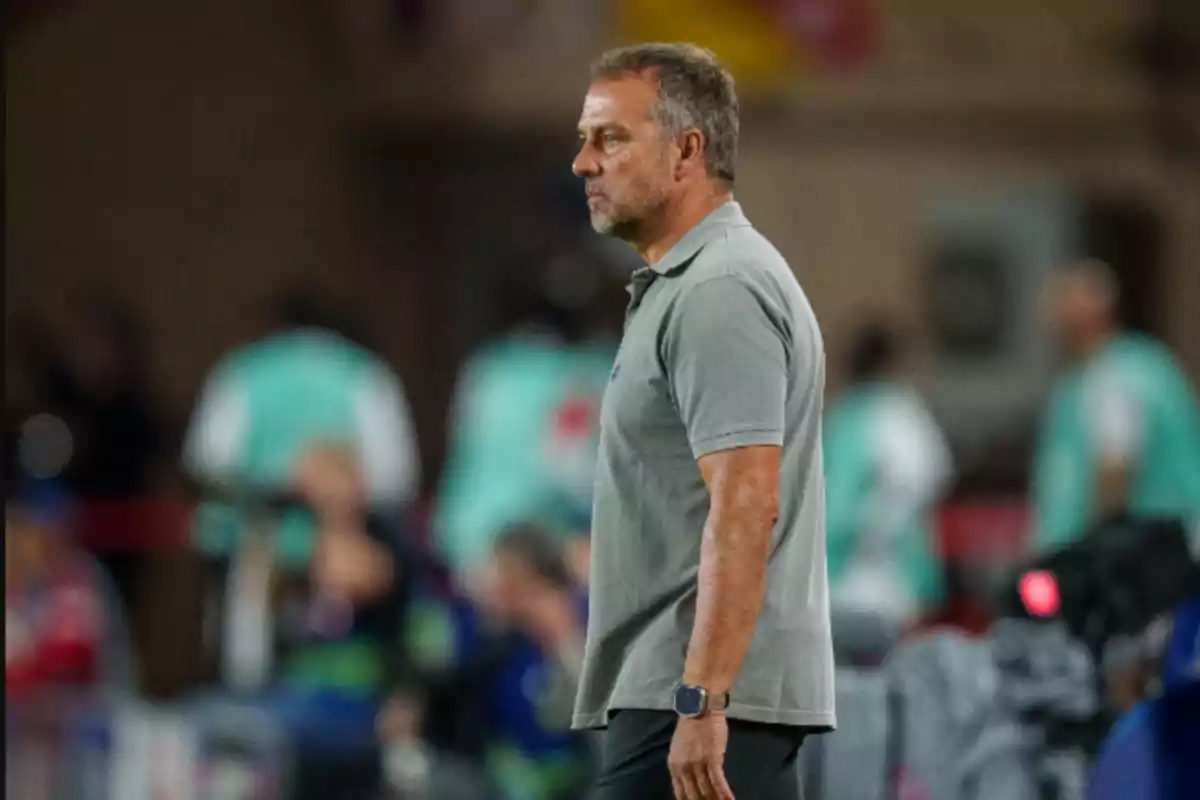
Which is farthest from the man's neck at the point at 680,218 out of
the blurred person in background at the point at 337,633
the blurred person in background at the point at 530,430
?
the blurred person in background at the point at 530,430

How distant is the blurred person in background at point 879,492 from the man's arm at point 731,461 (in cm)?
555

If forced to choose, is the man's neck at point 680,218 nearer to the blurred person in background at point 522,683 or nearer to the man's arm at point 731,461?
the man's arm at point 731,461

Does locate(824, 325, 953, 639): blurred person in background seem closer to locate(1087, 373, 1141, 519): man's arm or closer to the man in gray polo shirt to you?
locate(1087, 373, 1141, 519): man's arm

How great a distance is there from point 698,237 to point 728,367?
288 mm

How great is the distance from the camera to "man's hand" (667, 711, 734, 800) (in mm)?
3900

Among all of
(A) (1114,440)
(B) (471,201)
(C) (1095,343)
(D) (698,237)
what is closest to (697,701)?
(D) (698,237)

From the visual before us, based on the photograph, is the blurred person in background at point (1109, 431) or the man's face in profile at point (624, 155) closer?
the man's face in profile at point (624, 155)

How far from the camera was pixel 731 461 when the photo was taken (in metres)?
3.90

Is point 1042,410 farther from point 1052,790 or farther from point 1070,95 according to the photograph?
point 1052,790

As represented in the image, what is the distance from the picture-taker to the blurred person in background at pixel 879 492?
976 cm

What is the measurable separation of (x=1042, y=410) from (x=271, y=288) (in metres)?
4.39

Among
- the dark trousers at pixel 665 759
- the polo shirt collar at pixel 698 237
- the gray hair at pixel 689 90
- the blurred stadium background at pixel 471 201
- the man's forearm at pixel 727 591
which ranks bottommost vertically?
the dark trousers at pixel 665 759

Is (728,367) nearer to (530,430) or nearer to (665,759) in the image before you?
(665,759)

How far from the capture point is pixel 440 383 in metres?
15.2
